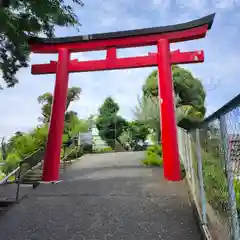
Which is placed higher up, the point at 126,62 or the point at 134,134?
the point at 126,62

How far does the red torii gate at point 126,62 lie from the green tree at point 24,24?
9.24 ft

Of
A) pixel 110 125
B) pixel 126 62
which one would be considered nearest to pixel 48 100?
pixel 110 125

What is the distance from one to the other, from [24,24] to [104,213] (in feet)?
12.6

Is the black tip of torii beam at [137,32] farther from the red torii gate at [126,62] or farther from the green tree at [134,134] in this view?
the green tree at [134,134]

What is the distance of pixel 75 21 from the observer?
16.2 feet

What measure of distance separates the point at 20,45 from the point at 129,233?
394 centimetres

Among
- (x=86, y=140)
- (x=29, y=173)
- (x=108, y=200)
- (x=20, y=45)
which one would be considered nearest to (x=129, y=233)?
(x=108, y=200)

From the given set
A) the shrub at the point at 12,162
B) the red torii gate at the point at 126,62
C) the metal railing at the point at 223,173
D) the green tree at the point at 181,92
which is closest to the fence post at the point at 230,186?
the metal railing at the point at 223,173

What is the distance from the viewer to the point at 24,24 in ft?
15.6

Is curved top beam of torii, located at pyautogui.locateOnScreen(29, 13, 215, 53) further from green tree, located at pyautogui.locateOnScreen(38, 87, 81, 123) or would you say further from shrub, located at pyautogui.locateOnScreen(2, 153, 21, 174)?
green tree, located at pyautogui.locateOnScreen(38, 87, 81, 123)

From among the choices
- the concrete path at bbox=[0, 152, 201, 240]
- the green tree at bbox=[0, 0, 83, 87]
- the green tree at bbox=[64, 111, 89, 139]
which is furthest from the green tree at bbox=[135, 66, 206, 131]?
the green tree at bbox=[0, 0, 83, 87]

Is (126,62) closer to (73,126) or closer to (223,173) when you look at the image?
(223,173)

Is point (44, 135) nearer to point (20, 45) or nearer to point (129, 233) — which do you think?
point (20, 45)

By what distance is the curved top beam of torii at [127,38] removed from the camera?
768cm
